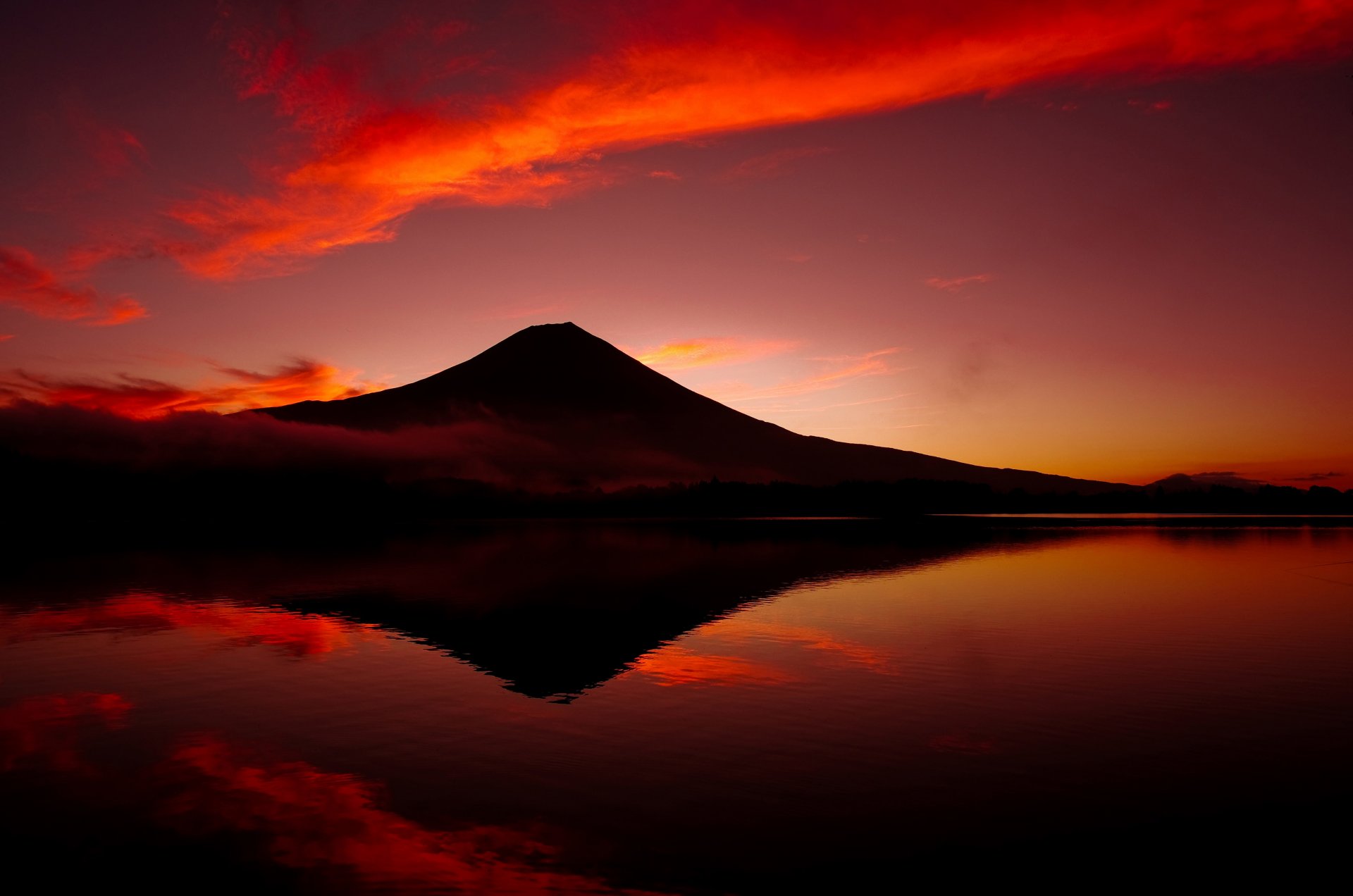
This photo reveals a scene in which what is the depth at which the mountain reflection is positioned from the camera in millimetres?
27969

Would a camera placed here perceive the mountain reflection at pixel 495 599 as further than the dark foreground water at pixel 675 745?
Yes

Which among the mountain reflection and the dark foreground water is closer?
the dark foreground water

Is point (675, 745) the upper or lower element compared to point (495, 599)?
upper

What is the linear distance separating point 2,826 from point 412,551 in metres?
78.1

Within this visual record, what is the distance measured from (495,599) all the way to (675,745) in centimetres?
2916

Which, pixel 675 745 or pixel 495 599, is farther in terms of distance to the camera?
pixel 495 599

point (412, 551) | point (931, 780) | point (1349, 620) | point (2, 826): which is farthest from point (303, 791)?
point (412, 551)

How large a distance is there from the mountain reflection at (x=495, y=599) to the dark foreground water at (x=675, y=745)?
0.33 m

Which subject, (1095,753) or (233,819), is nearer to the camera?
(233,819)

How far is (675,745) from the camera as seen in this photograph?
1781 cm

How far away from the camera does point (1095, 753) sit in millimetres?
17078

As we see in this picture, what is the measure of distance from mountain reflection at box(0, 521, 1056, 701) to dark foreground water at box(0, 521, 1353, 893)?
1.09 ft

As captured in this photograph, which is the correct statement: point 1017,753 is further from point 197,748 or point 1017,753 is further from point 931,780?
point 197,748

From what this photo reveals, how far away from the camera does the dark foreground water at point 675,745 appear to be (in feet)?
40.4
